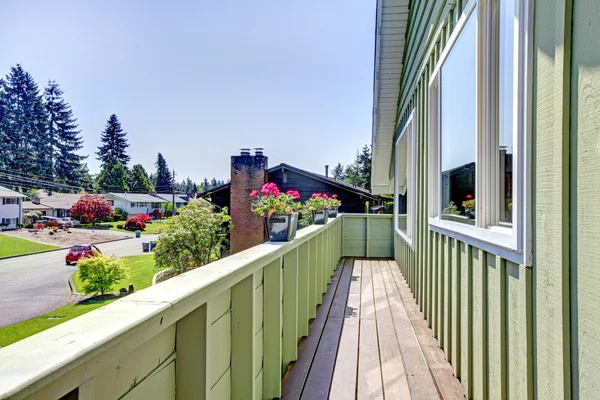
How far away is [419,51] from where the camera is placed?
3615 mm

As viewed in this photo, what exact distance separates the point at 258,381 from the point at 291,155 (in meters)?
31.5

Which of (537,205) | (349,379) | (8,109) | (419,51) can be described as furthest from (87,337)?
(8,109)

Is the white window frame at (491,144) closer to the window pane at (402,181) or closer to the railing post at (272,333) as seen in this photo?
the railing post at (272,333)

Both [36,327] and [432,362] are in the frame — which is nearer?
[36,327]

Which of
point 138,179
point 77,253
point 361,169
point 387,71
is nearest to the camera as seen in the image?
point 387,71

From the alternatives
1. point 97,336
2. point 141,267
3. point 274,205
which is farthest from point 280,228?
point 141,267

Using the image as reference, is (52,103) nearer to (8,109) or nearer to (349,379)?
(8,109)

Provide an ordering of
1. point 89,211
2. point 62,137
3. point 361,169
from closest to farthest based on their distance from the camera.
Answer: point 89,211, point 62,137, point 361,169

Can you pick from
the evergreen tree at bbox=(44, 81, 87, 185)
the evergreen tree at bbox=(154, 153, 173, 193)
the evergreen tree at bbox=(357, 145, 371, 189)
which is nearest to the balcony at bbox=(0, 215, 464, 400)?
the evergreen tree at bbox=(357, 145, 371, 189)

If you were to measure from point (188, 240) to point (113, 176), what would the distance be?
134 ft

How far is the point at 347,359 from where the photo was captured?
7.87 feet

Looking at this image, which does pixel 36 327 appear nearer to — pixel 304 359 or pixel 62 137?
pixel 304 359

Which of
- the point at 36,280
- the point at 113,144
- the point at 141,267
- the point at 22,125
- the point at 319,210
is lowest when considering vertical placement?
the point at 141,267

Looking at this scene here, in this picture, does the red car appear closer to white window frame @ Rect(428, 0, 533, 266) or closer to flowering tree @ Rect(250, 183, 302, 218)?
flowering tree @ Rect(250, 183, 302, 218)
